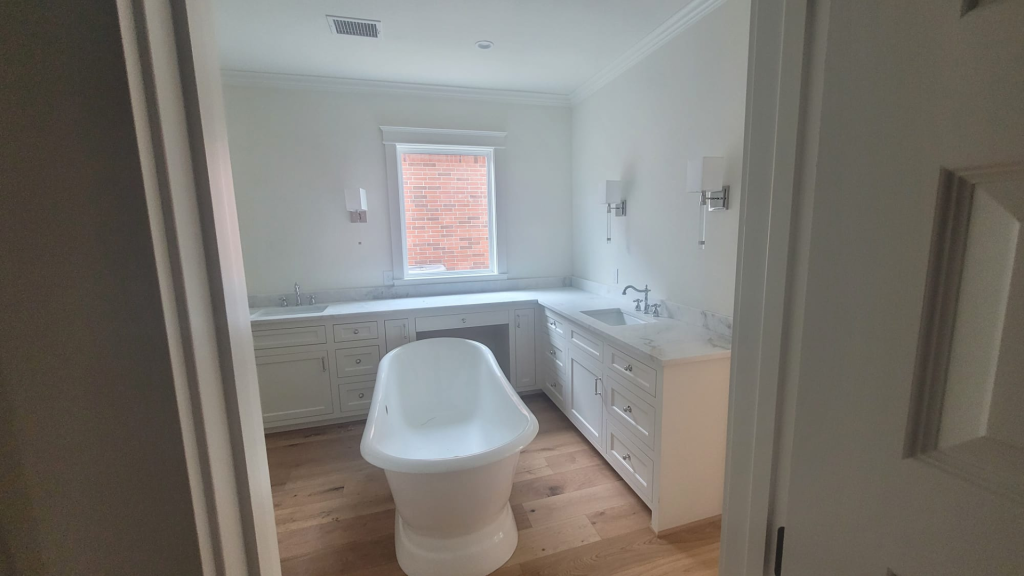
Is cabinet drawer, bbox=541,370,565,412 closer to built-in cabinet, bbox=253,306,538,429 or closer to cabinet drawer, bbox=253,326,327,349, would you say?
built-in cabinet, bbox=253,306,538,429

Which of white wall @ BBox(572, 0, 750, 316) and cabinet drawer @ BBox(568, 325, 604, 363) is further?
cabinet drawer @ BBox(568, 325, 604, 363)

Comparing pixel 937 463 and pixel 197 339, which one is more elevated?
pixel 197 339

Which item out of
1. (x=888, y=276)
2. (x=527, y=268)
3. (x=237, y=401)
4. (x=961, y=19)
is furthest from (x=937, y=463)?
(x=527, y=268)

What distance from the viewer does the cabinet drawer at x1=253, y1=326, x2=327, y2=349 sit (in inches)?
112

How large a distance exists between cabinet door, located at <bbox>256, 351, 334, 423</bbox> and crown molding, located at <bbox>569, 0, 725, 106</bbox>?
121 inches

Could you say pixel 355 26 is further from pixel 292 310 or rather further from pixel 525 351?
pixel 525 351

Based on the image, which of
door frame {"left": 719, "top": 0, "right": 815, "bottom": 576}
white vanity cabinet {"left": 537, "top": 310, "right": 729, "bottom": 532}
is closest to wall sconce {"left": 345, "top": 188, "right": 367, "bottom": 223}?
white vanity cabinet {"left": 537, "top": 310, "right": 729, "bottom": 532}

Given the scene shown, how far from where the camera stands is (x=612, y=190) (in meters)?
3.01

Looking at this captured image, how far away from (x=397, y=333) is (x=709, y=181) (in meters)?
2.43

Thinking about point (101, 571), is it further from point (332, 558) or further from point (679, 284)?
point (679, 284)

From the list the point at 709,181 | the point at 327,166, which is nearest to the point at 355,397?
the point at 327,166

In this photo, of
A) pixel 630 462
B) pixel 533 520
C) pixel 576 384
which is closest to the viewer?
pixel 533 520

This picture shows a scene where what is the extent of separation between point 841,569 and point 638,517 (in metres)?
1.86

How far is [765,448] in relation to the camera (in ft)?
1.85
